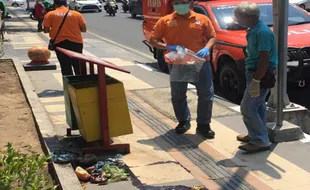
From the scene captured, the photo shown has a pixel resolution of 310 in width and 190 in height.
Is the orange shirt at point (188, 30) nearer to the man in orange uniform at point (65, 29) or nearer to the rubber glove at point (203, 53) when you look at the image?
the rubber glove at point (203, 53)

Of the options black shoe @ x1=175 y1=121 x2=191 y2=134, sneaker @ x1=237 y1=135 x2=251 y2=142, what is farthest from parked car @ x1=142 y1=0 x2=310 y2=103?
sneaker @ x1=237 y1=135 x2=251 y2=142

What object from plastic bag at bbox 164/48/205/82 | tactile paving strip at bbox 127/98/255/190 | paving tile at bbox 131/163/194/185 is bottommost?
tactile paving strip at bbox 127/98/255/190

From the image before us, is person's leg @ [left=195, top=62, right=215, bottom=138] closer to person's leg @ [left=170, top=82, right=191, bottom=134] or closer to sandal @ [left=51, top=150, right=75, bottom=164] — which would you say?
person's leg @ [left=170, top=82, right=191, bottom=134]

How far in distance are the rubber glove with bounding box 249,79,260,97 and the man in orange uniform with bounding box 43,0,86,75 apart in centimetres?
382

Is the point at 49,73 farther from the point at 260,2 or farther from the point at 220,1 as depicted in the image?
the point at 260,2

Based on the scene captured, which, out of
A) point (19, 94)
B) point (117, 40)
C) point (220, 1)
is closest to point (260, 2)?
point (220, 1)

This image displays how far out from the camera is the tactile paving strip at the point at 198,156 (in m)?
4.61

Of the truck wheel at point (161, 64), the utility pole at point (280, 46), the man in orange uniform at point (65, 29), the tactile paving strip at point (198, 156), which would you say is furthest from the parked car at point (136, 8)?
the utility pole at point (280, 46)

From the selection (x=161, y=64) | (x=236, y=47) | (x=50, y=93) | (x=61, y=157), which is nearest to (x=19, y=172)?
(x=61, y=157)

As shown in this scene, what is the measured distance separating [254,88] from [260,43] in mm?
472

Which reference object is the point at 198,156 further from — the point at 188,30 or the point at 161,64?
the point at 161,64

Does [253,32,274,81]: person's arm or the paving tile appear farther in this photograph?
[253,32,274,81]: person's arm

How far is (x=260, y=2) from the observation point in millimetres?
9242

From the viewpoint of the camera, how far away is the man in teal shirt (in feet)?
16.0
